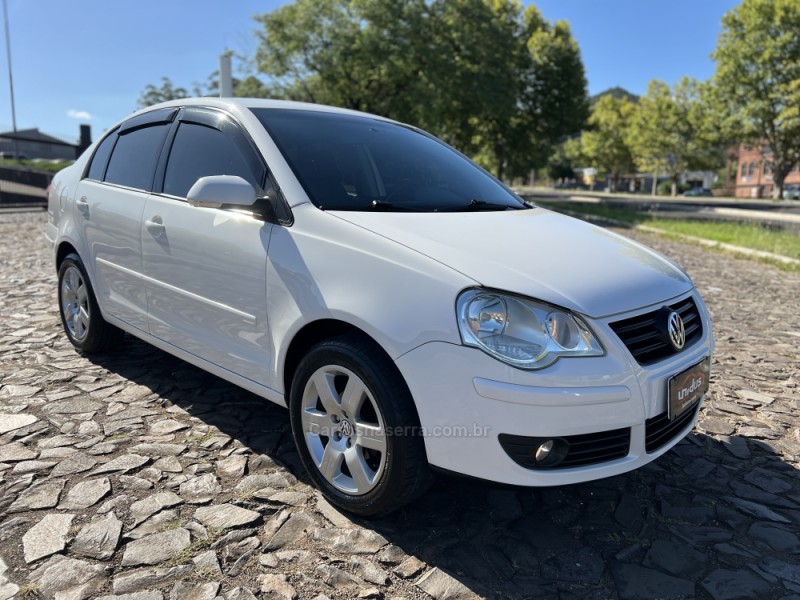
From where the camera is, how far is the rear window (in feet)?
11.7

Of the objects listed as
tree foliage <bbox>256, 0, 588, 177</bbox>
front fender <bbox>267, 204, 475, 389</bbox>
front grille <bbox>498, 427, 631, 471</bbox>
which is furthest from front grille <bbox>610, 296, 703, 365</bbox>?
tree foliage <bbox>256, 0, 588, 177</bbox>

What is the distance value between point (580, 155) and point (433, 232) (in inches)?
3127

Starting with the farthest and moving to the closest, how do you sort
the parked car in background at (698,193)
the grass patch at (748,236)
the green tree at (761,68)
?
the parked car in background at (698,193) → the green tree at (761,68) → the grass patch at (748,236)

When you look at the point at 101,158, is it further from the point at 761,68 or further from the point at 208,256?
the point at 761,68

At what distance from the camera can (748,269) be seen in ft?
32.9

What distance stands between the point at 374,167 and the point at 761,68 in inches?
1749

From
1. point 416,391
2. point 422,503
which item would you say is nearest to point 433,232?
point 416,391

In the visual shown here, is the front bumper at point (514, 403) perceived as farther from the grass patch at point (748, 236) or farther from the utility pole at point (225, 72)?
the utility pole at point (225, 72)

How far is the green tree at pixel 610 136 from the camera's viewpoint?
68812mm

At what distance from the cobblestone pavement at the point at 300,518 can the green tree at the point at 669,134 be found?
52.3 metres

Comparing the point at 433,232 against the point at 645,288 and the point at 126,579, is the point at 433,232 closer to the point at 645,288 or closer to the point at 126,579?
the point at 645,288

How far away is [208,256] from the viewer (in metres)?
2.90

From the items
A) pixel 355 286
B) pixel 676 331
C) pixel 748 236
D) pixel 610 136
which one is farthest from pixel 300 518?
pixel 610 136

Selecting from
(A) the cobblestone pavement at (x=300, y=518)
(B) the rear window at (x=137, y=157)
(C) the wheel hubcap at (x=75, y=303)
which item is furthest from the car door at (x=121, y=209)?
(A) the cobblestone pavement at (x=300, y=518)
